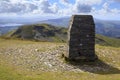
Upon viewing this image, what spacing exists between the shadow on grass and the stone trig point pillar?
802 millimetres

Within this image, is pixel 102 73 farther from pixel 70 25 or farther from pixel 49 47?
pixel 49 47

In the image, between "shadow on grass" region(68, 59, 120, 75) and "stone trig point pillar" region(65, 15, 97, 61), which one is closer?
"shadow on grass" region(68, 59, 120, 75)

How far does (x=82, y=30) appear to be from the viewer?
109ft

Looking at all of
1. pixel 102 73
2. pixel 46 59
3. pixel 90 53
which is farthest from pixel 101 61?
pixel 46 59

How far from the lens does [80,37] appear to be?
110 ft

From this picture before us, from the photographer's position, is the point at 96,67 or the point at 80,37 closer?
the point at 96,67

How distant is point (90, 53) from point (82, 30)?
3.25 meters

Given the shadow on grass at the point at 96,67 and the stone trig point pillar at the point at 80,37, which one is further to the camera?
the stone trig point pillar at the point at 80,37

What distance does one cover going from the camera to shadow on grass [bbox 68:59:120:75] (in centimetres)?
3115

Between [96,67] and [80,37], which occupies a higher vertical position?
[80,37]

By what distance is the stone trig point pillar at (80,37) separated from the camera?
33156 millimetres

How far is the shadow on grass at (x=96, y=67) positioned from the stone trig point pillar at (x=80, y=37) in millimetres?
802

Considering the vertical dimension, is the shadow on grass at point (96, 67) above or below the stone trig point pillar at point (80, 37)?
below

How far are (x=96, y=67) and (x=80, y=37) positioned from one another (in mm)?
4374
